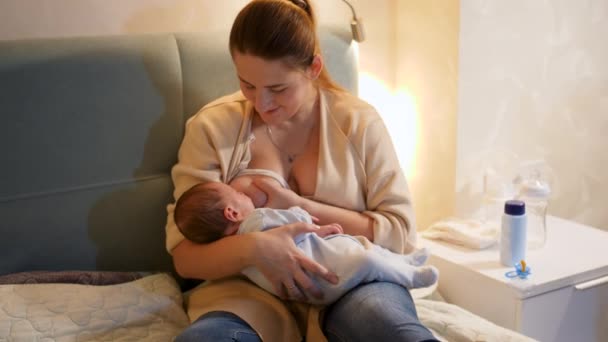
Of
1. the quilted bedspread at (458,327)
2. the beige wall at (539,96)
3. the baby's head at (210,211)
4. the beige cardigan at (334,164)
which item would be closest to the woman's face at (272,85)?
the beige cardigan at (334,164)

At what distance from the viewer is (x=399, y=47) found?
7.89 feet

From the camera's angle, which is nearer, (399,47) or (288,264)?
(288,264)

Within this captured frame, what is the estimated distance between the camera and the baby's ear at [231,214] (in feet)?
5.12

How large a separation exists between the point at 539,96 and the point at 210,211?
55.7 inches

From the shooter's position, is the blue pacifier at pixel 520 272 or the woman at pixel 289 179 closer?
the woman at pixel 289 179

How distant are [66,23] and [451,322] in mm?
1285

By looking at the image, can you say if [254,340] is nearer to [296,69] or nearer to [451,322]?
[451,322]

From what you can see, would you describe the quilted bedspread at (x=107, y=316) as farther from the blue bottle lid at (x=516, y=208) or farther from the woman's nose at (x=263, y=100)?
the woman's nose at (x=263, y=100)

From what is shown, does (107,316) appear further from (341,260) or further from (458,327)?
(458,327)

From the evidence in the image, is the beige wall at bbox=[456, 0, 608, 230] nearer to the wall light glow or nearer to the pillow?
the wall light glow

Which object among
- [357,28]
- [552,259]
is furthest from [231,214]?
[552,259]

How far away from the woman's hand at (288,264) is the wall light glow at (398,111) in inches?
37.7

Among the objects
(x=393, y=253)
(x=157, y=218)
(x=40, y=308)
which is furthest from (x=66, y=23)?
(x=393, y=253)

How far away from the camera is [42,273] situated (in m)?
1.68
